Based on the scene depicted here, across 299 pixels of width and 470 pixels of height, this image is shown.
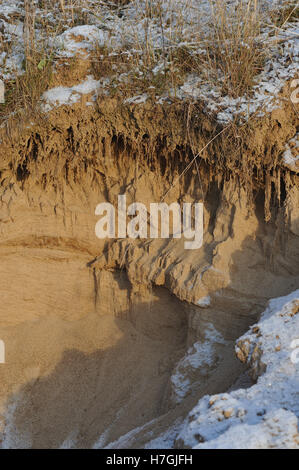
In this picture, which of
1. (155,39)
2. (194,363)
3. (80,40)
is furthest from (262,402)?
(80,40)

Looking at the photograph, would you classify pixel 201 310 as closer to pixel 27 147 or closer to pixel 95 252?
pixel 95 252

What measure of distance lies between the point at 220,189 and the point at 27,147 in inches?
70.7

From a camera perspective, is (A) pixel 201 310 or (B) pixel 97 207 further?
(B) pixel 97 207

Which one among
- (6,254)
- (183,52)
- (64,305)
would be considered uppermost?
(183,52)

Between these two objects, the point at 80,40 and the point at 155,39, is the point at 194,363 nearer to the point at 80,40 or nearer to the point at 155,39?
the point at 155,39

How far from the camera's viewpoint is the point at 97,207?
14.7 ft

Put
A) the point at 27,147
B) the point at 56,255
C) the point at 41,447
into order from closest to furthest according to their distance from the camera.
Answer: the point at 41,447
the point at 27,147
the point at 56,255

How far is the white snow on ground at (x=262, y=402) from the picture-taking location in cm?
197

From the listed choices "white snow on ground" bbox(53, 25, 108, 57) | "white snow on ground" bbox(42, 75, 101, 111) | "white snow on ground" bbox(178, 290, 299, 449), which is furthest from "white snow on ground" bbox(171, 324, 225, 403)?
"white snow on ground" bbox(53, 25, 108, 57)

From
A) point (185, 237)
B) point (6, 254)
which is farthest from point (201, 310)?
point (6, 254)

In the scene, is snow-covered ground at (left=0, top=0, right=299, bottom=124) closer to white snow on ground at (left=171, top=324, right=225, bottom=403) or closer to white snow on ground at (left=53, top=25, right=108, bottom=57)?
white snow on ground at (left=53, top=25, right=108, bottom=57)

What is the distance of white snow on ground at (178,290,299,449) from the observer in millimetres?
1969

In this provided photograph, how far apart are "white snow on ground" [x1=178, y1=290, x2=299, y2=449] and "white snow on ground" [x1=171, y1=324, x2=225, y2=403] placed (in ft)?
2.31

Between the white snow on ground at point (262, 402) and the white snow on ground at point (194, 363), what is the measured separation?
0.70 metres
